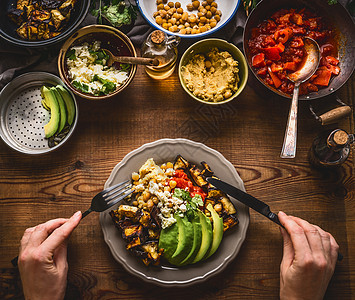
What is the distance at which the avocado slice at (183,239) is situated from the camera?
7.86 ft

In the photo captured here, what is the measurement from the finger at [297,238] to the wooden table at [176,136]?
0.30 meters

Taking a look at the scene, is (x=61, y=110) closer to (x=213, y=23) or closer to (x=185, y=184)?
(x=185, y=184)

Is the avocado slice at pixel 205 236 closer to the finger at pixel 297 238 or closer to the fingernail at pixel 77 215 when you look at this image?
the finger at pixel 297 238

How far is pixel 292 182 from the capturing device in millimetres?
2777

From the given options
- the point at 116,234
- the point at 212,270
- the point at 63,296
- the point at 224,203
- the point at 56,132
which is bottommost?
the point at 63,296

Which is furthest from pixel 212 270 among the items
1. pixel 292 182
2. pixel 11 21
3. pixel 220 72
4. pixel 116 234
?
pixel 11 21

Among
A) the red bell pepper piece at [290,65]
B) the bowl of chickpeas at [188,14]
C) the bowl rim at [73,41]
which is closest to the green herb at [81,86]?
the bowl rim at [73,41]

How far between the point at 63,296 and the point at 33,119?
1290 mm

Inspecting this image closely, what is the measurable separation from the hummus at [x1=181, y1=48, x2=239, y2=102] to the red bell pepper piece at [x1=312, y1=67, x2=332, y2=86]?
1.89 ft

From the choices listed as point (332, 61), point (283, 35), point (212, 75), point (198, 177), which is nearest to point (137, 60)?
point (212, 75)

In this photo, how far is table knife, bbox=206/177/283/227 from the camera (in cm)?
249

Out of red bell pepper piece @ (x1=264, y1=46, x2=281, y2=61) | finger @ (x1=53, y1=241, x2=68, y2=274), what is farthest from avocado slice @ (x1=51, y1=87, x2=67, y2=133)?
red bell pepper piece @ (x1=264, y1=46, x2=281, y2=61)

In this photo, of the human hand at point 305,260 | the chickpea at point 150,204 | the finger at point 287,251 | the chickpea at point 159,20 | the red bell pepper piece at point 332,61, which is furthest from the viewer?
the chickpea at point 159,20

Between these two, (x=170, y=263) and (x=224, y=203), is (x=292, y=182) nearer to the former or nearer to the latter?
(x=224, y=203)
